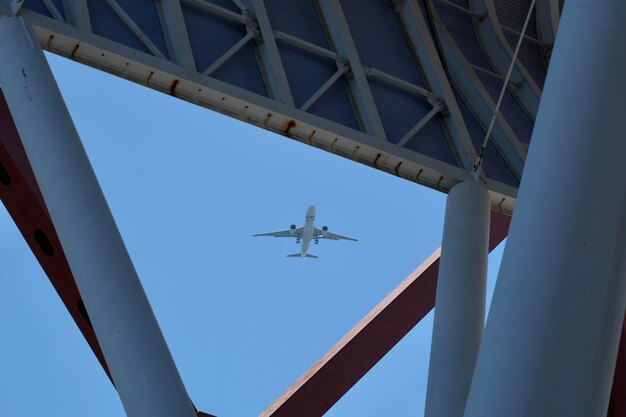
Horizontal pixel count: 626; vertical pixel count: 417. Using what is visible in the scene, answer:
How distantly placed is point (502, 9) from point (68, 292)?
24.7 ft

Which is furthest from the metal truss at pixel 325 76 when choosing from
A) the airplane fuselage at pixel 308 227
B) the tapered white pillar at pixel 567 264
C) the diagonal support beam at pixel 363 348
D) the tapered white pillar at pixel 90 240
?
the airplane fuselage at pixel 308 227

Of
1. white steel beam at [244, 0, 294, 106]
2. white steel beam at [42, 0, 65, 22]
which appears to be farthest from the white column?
white steel beam at [42, 0, 65, 22]

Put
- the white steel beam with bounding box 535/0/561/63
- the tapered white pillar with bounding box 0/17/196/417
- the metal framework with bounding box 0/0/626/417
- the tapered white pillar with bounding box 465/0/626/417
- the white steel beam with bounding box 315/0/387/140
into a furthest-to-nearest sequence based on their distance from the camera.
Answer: the white steel beam with bounding box 535/0/561/63 → the white steel beam with bounding box 315/0/387/140 → the metal framework with bounding box 0/0/626/417 → the tapered white pillar with bounding box 0/17/196/417 → the tapered white pillar with bounding box 465/0/626/417

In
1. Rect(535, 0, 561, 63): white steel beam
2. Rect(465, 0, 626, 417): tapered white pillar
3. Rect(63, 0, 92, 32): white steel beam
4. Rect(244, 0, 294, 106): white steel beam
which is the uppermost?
Rect(535, 0, 561, 63): white steel beam

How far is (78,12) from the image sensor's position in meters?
9.93

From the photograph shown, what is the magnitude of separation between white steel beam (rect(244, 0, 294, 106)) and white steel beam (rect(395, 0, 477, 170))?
219 centimetres

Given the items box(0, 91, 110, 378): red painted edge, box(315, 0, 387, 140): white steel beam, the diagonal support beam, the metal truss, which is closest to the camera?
the metal truss

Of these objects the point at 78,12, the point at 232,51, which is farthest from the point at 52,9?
the point at 232,51

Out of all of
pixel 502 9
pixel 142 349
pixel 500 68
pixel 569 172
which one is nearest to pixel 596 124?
pixel 569 172

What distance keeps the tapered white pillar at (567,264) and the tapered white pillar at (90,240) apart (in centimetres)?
278

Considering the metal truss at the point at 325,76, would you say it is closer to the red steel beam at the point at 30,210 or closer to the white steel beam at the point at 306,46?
the white steel beam at the point at 306,46

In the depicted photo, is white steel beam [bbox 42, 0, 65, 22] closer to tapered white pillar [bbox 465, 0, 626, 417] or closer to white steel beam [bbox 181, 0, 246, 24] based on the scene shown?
white steel beam [bbox 181, 0, 246, 24]

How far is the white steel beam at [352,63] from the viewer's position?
11.4 meters

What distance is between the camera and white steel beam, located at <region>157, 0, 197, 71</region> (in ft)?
34.3
